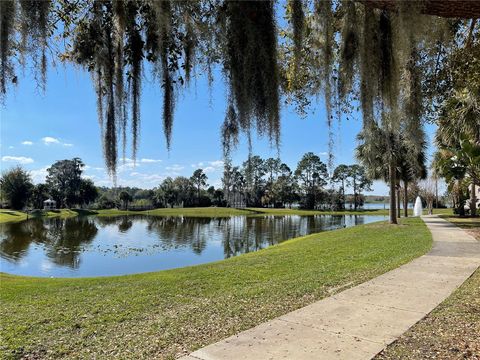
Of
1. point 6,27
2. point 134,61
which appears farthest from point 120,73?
point 6,27

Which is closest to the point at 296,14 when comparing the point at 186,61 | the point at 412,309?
the point at 186,61

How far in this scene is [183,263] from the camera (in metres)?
15.2

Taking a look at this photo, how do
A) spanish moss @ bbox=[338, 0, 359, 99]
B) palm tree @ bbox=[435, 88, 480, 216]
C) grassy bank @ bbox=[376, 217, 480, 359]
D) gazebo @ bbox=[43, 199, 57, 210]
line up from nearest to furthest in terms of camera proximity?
spanish moss @ bbox=[338, 0, 359, 99] < grassy bank @ bbox=[376, 217, 480, 359] < palm tree @ bbox=[435, 88, 480, 216] < gazebo @ bbox=[43, 199, 57, 210]

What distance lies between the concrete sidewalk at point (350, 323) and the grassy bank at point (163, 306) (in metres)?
0.27

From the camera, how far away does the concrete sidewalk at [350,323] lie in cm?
350

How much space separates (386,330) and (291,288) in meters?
2.29

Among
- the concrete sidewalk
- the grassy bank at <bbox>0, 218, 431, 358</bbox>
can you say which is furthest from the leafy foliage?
the concrete sidewalk

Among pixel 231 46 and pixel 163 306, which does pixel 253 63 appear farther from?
pixel 163 306

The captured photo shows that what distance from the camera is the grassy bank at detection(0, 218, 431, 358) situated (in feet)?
12.8

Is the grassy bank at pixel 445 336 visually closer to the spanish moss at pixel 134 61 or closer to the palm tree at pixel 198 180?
the spanish moss at pixel 134 61

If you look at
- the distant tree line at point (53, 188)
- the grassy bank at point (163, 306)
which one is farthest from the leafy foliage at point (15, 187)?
the grassy bank at point (163, 306)

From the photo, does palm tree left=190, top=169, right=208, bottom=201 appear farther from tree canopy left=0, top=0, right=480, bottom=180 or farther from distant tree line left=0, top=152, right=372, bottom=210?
→ tree canopy left=0, top=0, right=480, bottom=180

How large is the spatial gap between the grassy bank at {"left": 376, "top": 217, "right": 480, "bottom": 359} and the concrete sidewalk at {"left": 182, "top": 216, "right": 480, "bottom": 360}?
113 millimetres

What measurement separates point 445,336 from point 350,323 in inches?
36.9
